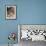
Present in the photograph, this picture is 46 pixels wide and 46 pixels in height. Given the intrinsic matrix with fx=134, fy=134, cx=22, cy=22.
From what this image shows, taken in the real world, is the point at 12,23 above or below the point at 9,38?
above

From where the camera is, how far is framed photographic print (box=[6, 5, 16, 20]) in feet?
13.6

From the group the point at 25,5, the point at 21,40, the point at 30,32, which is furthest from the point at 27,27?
the point at 25,5

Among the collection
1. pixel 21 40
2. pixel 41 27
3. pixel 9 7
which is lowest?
pixel 21 40

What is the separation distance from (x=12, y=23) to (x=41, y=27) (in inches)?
35.4

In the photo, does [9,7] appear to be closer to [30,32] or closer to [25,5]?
[25,5]

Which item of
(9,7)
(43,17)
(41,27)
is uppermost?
(9,7)

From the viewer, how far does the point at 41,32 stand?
4.02 m

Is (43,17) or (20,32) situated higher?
(43,17)

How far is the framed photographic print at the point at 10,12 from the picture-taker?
414 cm

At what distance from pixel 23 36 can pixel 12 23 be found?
536 mm

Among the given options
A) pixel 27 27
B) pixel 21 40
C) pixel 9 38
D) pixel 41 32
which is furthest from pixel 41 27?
pixel 9 38

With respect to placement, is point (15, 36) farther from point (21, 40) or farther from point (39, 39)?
point (39, 39)

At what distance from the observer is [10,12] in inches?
163

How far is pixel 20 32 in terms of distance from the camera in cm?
406
